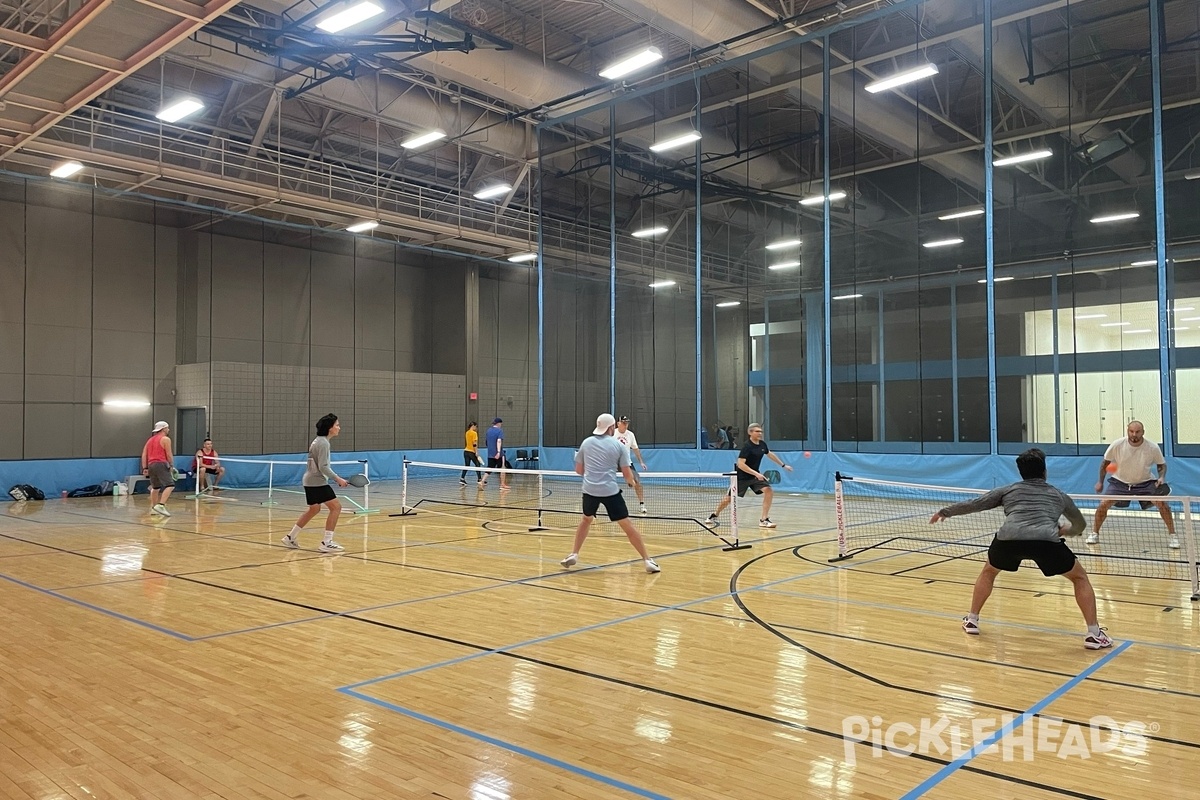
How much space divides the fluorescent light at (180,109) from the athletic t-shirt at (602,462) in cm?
1291

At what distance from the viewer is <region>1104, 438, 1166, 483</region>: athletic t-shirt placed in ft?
35.7

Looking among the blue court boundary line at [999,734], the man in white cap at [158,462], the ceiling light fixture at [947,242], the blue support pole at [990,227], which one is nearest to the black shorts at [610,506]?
the blue court boundary line at [999,734]

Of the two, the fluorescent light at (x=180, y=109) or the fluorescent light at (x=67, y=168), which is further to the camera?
the fluorescent light at (x=67, y=168)

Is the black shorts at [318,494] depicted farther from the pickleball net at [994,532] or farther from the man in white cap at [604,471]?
the pickleball net at [994,532]

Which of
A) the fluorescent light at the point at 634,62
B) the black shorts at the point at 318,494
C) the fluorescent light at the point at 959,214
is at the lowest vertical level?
the black shorts at the point at 318,494

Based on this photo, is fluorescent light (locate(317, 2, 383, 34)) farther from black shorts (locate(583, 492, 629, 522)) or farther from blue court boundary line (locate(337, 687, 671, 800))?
blue court boundary line (locate(337, 687, 671, 800))

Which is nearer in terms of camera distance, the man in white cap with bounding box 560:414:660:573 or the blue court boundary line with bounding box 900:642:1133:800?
the blue court boundary line with bounding box 900:642:1133:800

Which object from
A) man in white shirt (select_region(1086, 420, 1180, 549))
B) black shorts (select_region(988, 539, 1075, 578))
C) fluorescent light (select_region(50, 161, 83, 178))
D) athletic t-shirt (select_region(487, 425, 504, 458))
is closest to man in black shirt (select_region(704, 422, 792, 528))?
man in white shirt (select_region(1086, 420, 1180, 549))

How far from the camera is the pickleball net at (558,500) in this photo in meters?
13.4

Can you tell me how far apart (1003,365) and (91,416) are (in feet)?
80.4

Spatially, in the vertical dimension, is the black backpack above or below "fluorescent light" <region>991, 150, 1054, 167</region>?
below


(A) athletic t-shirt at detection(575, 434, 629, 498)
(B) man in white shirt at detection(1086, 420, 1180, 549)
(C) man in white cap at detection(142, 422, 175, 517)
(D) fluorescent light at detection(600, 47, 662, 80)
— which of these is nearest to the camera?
(A) athletic t-shirt at detection(575, 434, 629, 498)

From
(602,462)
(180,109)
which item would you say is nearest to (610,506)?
(602,462)

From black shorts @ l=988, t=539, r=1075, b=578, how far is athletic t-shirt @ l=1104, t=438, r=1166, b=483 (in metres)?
5.89
